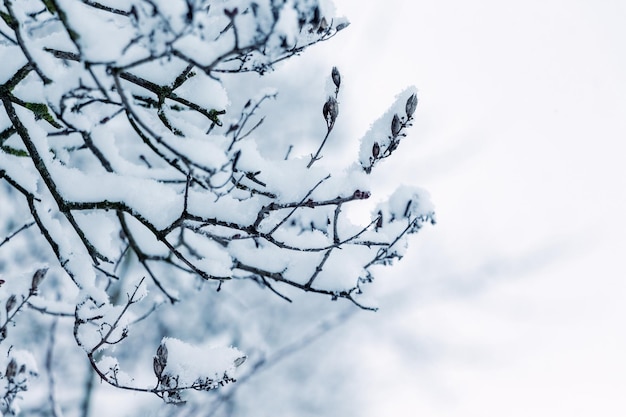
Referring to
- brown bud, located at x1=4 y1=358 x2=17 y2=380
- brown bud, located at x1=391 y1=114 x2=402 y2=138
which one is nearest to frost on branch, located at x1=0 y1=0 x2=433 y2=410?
brown bud, located at x1=391 y1=114 x2=402 y2=138

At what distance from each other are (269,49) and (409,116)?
2.18ft

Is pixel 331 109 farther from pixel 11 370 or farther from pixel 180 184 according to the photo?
pixel 11 370

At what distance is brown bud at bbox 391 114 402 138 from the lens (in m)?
1.79

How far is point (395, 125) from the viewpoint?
5.89ft

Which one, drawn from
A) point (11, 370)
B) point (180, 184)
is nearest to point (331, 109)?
point (180, 184)

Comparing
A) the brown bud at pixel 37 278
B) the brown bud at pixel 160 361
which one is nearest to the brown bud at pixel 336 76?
the brown bud at pixel 160 361

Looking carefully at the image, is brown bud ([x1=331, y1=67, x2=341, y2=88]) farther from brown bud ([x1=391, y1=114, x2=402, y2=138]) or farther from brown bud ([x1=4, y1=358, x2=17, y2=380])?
brown bud ([x1=4, y1=358, x2=17, y2=380])

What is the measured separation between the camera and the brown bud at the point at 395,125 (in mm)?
1791

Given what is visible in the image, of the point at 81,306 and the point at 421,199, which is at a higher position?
the point at 421,199

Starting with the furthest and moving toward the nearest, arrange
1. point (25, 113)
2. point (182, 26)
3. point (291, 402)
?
point (291, 402), point (25, 113), point (182, 26)

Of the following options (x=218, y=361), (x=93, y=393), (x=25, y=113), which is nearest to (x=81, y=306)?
(x=218, y=361)

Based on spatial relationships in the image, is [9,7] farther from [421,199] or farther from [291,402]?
[291,402]

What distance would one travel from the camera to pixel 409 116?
5.82 ft

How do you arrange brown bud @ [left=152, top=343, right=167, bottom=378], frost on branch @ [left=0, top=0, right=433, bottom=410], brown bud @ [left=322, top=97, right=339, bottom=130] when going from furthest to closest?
brown bud @ [left=152, top=343, right=167, bottom=378] < brown bud @ [left=322, top=97, right=339, bottom=130] < frost on branch @ [left=0, top=0, right=433, bottom=410]
